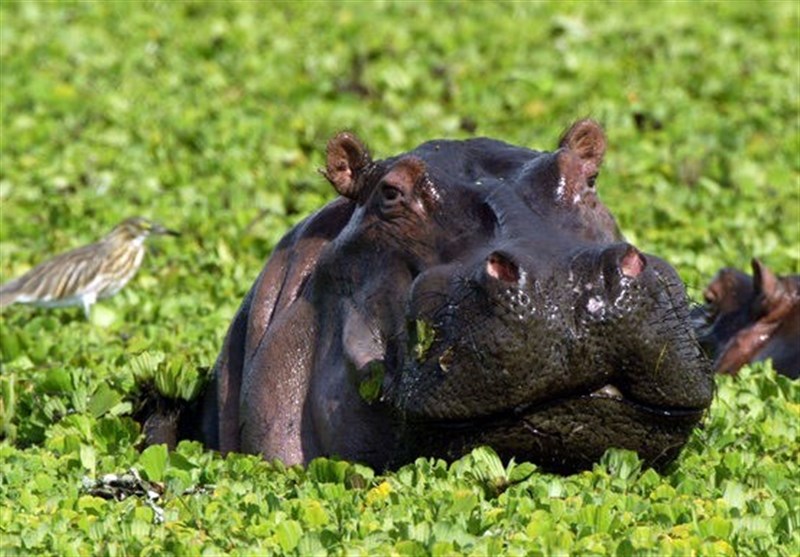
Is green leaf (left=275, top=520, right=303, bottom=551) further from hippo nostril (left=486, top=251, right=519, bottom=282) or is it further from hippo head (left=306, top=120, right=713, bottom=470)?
hippo nostril (left=486, top=251, right=519, bottom=282)

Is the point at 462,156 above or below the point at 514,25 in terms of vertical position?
above

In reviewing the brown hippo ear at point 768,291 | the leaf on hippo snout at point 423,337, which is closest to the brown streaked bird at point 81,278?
the brown hippo ear at point 768,291

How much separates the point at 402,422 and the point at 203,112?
7.65 meters

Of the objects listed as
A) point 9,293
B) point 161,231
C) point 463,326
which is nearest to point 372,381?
point 463,326

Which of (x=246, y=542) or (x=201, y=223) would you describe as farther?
(x=201, y=223)

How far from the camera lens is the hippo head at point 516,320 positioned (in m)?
4.99

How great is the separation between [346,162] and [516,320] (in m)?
1.13

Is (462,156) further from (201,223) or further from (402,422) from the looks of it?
(201,223)

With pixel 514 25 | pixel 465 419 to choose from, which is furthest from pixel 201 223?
pixel 465 419

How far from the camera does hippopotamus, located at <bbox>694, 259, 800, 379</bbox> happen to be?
7.73 meters

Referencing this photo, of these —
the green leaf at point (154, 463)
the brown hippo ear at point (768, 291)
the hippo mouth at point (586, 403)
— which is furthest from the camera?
the brown hippo ear at point (768, 291)

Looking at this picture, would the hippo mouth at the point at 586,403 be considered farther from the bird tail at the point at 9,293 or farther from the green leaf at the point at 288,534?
the bird tail at the point at 9,293

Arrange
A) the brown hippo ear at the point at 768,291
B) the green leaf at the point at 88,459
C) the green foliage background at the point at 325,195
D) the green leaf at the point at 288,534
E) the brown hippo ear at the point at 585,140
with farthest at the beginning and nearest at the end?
the brown hippo ear at the point at 768,291, the brown hippo ear at the point at 585,140, the green leaf at the point at 88,459, the green foliage background at the point at 325,195, the green leaf at the point at 288,534

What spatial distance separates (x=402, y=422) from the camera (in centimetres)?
534
